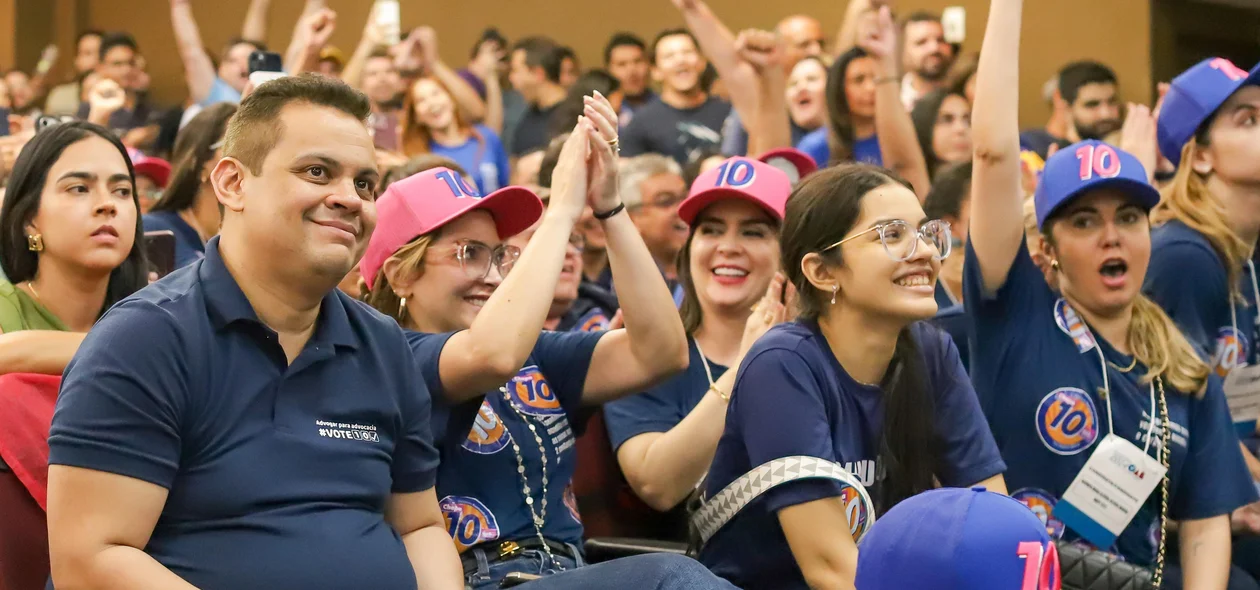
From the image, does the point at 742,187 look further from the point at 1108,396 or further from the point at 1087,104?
the point at 1087,104

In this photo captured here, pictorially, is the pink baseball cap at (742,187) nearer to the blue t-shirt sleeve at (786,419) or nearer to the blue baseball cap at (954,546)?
the blue t-shirt sleeve at (786,419)

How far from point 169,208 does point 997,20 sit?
7.44ft

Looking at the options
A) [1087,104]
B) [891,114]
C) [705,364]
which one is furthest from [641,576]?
[1087,104]

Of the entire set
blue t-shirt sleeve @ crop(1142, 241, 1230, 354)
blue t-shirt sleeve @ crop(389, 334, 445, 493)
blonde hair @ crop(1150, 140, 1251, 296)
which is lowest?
blue t-shirt sleeve @ crop(389, 334, 445, 493)

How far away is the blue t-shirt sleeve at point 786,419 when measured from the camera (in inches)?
95.7

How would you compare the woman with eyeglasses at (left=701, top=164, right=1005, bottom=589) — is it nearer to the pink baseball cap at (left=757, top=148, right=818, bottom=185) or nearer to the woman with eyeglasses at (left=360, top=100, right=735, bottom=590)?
the woman with eyeglasses at (left=360, top=100, right=735, bottom=590)

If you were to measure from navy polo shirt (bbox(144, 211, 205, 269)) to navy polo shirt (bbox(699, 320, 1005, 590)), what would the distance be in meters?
1.73

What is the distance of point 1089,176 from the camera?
304 cm

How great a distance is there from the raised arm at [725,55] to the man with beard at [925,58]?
207 cm

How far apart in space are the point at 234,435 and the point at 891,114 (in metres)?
2.99

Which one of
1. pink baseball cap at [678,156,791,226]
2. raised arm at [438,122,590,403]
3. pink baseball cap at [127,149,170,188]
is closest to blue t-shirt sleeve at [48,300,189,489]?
raised arm at [438,122,590,403]

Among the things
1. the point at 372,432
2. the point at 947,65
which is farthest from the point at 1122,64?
the point at 372,432

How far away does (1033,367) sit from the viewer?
9.86 ft

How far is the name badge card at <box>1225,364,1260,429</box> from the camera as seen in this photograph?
353 centimetres
